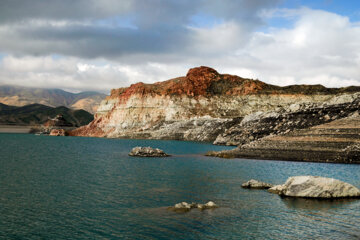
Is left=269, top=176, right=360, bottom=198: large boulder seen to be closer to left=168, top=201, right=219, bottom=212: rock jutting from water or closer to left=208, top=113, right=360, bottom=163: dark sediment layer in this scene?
left=168, top=201, right=219, bottom=212: rock jutting from water

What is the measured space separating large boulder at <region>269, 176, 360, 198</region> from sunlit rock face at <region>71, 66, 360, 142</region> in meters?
92.7

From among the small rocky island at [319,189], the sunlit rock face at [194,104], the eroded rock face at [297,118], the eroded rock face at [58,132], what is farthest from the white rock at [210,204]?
the eroded rock face at [58,132]

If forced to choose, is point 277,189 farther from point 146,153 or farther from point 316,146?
point 146,153

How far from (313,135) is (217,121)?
73382mm

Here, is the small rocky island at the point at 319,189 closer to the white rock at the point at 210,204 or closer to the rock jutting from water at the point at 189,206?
the white rock at the point at 210,204

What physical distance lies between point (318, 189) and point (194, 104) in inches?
4939

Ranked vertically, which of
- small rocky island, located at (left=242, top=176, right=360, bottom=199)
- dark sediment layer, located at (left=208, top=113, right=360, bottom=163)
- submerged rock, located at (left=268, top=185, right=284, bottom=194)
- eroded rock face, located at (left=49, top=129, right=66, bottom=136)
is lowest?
eroded rock face, located at (left=49, top=129, right=66, bottom=136)

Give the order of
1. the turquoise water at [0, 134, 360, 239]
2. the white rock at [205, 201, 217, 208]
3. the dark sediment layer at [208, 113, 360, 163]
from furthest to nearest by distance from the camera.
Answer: the dark sediment layer at [208, 113, 360, 163], the white rock at [205, 201, 217, 208], the turquoise water at [0, 134, 360, 239]

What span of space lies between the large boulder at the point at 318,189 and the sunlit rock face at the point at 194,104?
9270 centimetres

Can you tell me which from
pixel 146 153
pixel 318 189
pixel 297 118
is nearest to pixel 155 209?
pixel 318 189

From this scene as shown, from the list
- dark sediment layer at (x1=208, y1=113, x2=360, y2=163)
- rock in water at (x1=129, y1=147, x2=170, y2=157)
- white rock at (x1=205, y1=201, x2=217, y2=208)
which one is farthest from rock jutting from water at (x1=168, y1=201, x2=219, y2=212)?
rock in water at (x1=129, y1=147, x2=170, y2=157)

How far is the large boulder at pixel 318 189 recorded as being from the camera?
91.5 feet

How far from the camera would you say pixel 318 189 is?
27.9 metres

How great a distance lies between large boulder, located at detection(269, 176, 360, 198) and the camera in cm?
2788
